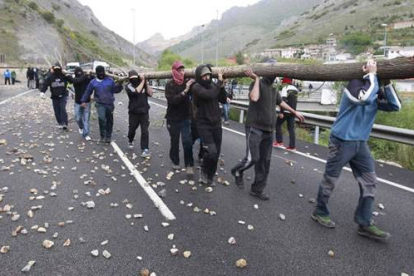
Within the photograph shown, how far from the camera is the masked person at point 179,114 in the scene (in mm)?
6641

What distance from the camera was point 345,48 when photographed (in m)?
98.7

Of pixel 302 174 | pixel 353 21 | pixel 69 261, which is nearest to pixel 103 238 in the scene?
pixel 69 261

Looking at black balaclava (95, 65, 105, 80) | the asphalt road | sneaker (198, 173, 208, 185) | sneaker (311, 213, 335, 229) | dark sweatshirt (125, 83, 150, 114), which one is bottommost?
the asphalt road

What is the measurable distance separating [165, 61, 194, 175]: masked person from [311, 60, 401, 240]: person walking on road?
9.81ft

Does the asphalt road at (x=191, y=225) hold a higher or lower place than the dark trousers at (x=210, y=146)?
lower

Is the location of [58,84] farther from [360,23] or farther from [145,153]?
[360,23]

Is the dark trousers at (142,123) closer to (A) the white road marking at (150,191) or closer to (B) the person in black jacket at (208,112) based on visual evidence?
(A) the white road marking at (150,191)

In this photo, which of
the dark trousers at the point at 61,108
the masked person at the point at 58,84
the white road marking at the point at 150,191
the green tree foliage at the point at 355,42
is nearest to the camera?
the white road marking at the point at 150,191

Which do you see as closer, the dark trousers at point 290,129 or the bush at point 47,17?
the dark trousers at point 290,129

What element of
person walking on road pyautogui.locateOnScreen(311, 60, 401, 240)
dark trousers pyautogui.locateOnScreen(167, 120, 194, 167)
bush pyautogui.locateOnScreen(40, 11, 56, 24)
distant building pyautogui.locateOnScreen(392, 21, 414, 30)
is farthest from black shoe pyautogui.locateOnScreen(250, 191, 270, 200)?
distant building pyautogui.locateOnScreen(392, 21, 414, 30)

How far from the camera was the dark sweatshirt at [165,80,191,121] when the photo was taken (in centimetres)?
657

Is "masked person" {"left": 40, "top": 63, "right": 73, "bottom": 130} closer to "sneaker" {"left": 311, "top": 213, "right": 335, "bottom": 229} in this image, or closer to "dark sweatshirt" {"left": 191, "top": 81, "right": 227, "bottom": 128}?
"dark sweatshirt" {"left": 191, "top": 81, "right": 227, "bottom": 128}

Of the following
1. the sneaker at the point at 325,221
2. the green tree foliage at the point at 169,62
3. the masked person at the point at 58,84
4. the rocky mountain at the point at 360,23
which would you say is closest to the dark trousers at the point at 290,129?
the sneaker at the point at 325,221

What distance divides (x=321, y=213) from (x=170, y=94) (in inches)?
143
